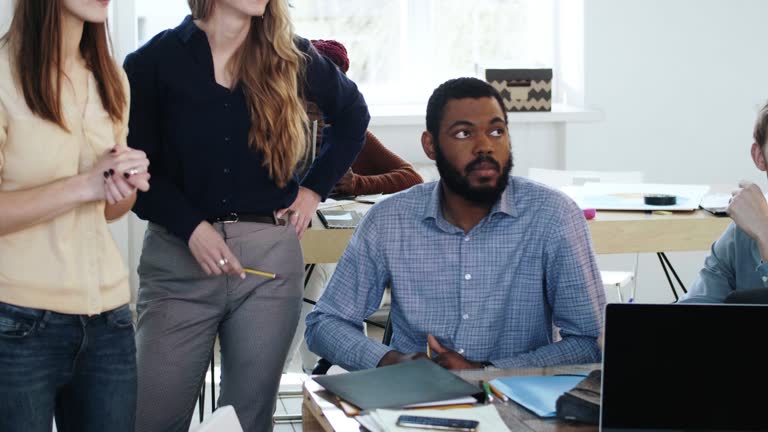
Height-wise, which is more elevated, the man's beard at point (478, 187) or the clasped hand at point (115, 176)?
the clasped hand at point (115, 176)

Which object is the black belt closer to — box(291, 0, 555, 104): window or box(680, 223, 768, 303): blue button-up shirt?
box(680, 223, 768, 303): blue button-up shirt

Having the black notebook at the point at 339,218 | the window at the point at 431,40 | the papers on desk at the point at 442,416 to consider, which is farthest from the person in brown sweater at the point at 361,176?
the papers on desk at the point at 442,416

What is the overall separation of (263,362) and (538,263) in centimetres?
65

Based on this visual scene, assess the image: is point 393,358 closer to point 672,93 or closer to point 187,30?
point 187,30

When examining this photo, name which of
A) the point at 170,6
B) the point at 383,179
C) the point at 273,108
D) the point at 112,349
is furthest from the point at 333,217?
the point at 170,6

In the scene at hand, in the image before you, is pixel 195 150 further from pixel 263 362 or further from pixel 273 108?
pixel 263 362

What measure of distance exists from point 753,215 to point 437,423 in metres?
1.06

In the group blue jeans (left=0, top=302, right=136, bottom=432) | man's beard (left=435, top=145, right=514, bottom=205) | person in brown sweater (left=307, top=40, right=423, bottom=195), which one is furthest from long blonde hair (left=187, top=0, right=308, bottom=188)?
person in brown sweater (left=307, top=40, right=423, bottom=195)

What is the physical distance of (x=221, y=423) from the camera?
4.87ft

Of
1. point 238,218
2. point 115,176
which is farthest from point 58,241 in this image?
point 238,218

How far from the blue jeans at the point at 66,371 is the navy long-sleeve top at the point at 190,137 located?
18.4 inches

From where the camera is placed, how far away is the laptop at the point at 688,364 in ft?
4.77

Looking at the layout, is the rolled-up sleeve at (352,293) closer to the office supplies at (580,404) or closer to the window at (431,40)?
the office supplies at (580,404)

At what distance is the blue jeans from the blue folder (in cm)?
65
